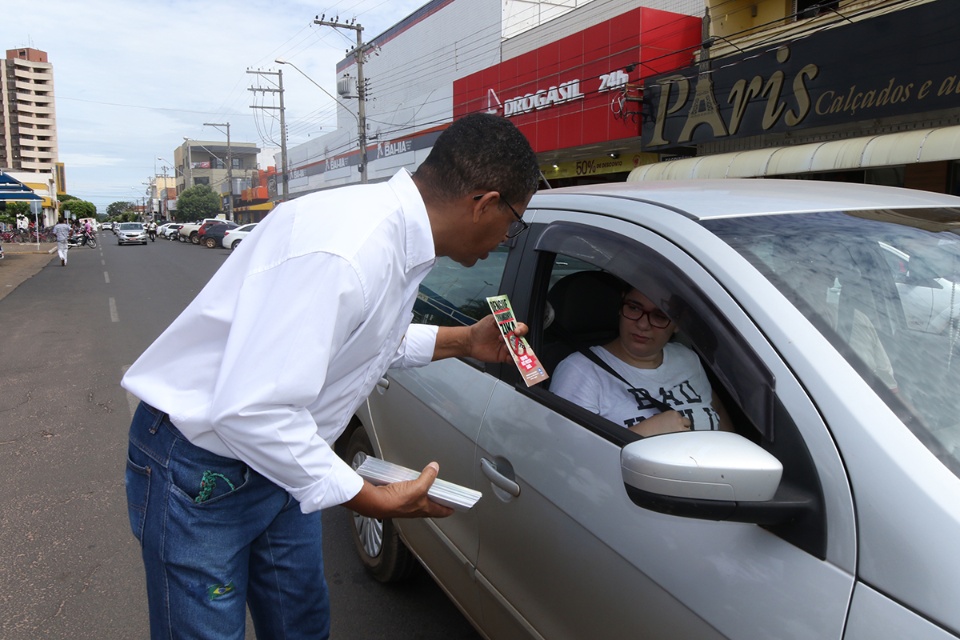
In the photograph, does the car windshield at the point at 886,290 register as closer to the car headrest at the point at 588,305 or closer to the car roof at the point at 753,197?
the car roof at the point at 753,197

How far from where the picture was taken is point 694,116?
1511 cm

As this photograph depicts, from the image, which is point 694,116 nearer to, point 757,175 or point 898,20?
point 757,175

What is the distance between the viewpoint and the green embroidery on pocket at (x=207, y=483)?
57.6 inches

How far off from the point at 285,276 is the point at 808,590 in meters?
1.08

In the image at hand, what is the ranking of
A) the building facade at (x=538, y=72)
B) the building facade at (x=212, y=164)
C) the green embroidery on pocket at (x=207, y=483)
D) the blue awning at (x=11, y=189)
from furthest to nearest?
the building facade at (x=212, y=164) → the blue awning at (x=11, y=189) → the building facade at (x=538, y=72) → the green embroidery on pocket at (x=207, y=483)

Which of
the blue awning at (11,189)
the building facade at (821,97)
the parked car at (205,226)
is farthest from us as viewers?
the parked car at (205,226)

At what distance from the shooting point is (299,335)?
1201 mm

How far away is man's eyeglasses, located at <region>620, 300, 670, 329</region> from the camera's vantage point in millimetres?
2133

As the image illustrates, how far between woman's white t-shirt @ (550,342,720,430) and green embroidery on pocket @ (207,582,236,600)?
1041 mm

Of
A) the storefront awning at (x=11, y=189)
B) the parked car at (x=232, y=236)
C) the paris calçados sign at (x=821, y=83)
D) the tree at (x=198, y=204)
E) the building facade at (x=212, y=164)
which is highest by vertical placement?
the building facade at (x=212, y=164)

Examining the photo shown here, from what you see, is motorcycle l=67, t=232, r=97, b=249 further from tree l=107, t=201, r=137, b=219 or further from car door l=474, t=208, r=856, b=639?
tree l=107, t=201, r=137, b=219

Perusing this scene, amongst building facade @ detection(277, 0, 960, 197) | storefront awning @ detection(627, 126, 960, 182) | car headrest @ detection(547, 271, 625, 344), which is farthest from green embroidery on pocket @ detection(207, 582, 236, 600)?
storefront awning @ detection(627, 126, 960, 182)

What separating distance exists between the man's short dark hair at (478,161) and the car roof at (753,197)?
1.63 ft

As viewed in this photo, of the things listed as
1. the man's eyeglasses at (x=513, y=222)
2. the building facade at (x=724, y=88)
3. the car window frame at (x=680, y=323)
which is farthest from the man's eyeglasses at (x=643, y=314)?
the building facade at (x=724, y=88)
